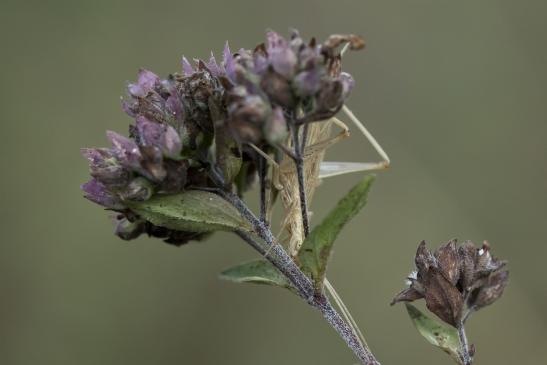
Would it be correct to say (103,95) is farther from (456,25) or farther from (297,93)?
(297,93)

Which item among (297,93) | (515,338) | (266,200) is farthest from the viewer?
(515,338)

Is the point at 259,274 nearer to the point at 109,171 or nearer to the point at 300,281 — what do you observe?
the point at 300,281

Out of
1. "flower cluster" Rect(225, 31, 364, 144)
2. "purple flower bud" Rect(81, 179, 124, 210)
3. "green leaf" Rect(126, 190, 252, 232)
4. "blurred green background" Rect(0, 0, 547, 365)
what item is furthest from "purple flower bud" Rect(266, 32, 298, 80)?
"blurred green background" Rect(0, 0, 547, 365)

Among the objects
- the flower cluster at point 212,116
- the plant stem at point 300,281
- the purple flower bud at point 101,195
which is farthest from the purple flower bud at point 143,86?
the plant stem at point 300,281

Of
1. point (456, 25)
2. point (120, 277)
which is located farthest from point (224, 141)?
point (456, 25)

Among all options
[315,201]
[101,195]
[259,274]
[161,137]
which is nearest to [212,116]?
[161,137]

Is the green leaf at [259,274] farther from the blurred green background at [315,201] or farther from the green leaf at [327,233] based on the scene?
the blurred green background at [315,201]
